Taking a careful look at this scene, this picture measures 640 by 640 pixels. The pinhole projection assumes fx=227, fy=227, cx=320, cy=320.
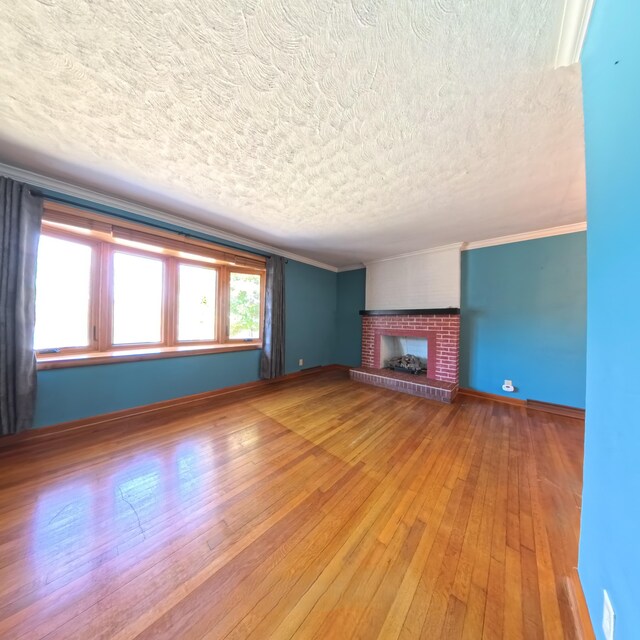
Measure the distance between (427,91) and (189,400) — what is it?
354 cm

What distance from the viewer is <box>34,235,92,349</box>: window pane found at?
7.06ft

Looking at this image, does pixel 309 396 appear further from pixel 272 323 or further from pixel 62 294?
pixel 62 294

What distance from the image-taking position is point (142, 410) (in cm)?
253

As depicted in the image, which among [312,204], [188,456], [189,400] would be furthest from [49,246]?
[312,204]

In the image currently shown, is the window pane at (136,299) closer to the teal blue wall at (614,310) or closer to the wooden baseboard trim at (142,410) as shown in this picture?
the wooden baseboard trim at (142,410)

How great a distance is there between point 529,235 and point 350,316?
9.81ft

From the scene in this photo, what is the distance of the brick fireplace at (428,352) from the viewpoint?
3.32m

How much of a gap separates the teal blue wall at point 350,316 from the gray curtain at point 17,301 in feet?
13.8

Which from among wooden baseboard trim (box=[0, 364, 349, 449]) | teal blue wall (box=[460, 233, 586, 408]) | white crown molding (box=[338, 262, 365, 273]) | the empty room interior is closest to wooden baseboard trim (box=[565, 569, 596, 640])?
the empty room interior

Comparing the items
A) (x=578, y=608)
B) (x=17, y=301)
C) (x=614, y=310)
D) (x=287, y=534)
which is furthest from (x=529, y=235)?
(x=17, y=301)

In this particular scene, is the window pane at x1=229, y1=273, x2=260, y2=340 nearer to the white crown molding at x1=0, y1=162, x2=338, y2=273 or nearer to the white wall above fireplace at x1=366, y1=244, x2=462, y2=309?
the white crown molding at x1=0, y1=162, x2=338, y2=273

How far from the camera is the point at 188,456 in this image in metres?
1.85

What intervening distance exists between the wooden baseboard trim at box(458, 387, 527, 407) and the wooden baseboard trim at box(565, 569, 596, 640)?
2445 millimetres

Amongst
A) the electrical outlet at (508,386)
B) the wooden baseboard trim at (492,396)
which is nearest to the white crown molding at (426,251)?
the electrical outlet at (508,386)
